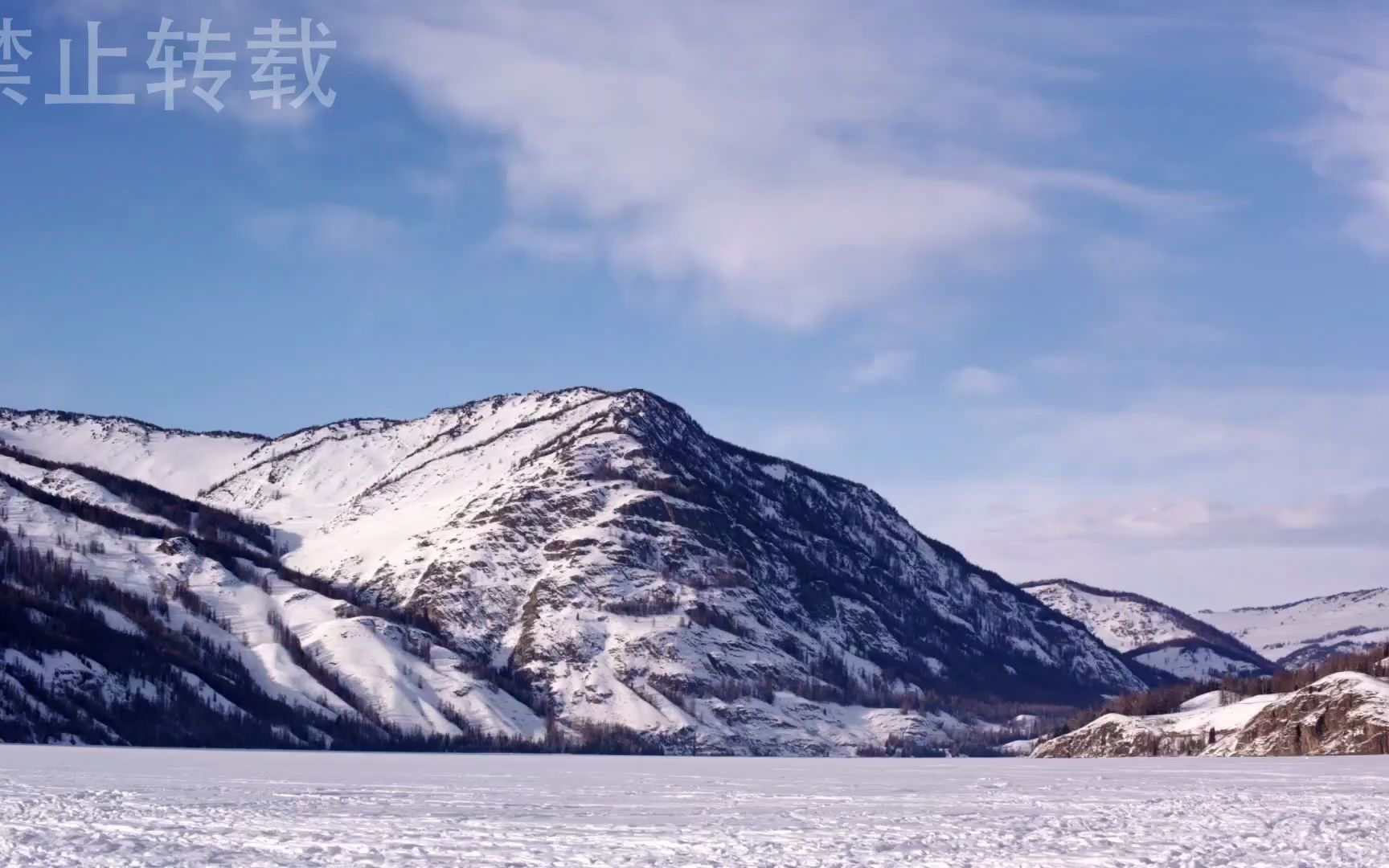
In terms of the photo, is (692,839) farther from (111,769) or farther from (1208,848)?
(111,769)

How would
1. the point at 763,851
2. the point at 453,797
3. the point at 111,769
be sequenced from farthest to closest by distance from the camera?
the point at 111,769 < the point at 453,797 < the point at 763,851

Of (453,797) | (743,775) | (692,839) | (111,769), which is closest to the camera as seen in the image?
(692,839)

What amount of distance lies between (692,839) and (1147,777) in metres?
77.0

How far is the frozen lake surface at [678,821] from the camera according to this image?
59094 mm

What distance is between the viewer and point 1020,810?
83.2m

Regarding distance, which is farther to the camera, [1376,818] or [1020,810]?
[1020,810]

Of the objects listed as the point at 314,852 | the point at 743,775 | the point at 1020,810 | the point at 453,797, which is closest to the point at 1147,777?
the point at 743,775

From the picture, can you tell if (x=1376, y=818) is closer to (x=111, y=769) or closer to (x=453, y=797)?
(x=453, y=797)

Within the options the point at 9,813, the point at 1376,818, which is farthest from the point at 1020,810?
the point at 9,813

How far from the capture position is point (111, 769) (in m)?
127

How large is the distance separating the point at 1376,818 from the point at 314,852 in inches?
2173

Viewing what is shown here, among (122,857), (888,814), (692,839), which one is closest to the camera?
(122,857)

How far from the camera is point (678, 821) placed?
244 ft

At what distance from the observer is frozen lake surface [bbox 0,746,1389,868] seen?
194 feet
